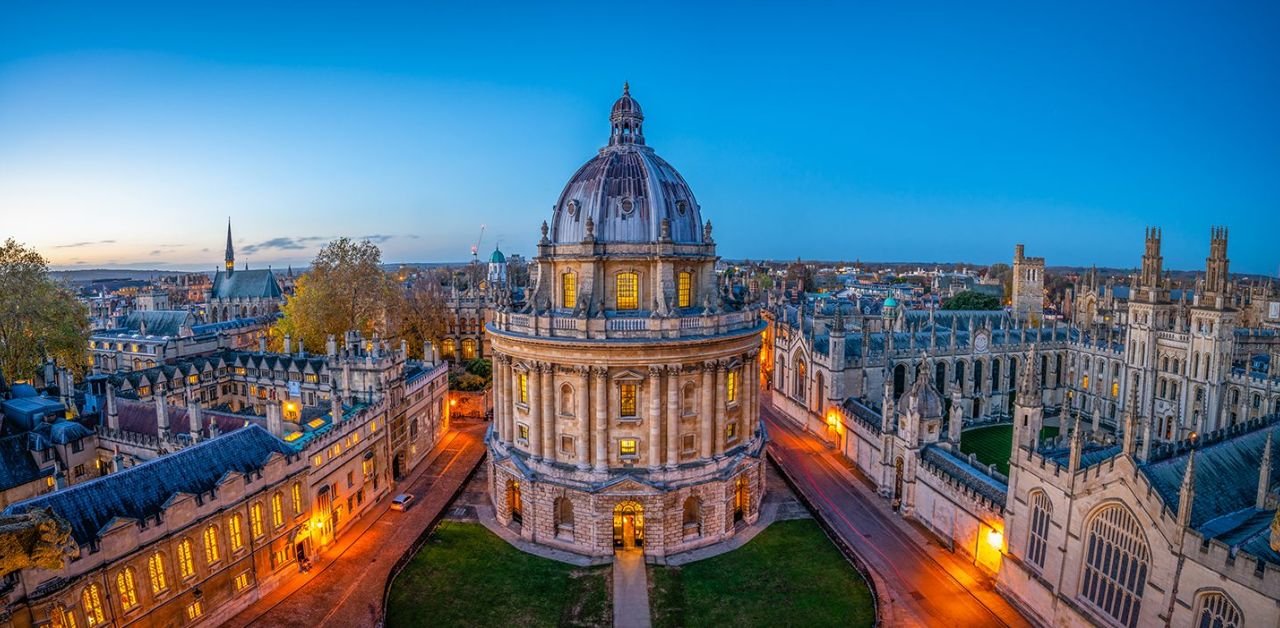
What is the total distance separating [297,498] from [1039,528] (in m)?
39.5

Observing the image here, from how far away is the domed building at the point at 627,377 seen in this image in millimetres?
37094

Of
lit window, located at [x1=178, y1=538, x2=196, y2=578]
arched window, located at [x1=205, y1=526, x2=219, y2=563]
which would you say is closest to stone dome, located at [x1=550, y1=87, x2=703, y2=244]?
arched window, located at [x1=205, y1=526, x2=219, y2=563]

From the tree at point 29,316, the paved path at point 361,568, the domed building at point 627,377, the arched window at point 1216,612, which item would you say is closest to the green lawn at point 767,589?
the domed building at point 627,377

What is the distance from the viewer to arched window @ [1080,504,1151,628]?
25.0 m

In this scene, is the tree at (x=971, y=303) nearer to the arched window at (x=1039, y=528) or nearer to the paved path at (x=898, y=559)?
the paved path at (x=898, y=559)

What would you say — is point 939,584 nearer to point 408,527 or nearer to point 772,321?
point 408,527

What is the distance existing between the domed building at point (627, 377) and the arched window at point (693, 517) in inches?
3.8

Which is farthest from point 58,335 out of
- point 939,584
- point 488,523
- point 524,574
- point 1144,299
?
point 1144,299

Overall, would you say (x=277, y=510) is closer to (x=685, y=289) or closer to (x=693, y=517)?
(x=693, y=517)

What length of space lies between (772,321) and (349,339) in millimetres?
54222

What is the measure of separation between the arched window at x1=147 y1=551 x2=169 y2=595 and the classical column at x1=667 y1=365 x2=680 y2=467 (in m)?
25.4

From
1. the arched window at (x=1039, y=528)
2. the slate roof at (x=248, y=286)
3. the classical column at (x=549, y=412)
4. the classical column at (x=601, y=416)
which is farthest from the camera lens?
the slate roof at (x=248, y=286)

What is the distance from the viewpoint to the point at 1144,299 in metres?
58.2

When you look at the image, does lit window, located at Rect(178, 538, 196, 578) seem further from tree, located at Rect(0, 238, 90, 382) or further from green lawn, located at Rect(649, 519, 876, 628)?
tree, located at Rect(0, 238, 90, 382)
